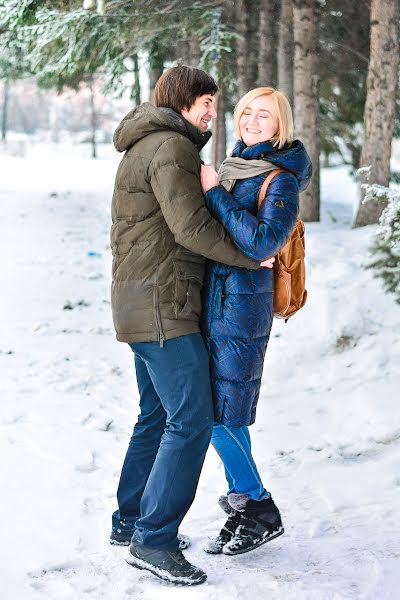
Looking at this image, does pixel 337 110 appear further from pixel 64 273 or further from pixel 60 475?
pixel 60 475

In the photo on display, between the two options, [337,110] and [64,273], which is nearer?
[64,273]

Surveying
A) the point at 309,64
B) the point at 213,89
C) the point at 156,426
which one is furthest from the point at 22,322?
the point at 309,64

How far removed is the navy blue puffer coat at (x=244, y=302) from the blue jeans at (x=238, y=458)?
12cm

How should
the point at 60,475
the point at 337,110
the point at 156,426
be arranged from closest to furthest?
the point at 156,426, the point at 60,475, the point at 337,110

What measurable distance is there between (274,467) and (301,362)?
1.96 metres

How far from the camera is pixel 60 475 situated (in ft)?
15.2

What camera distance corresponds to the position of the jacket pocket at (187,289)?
10.8 feet

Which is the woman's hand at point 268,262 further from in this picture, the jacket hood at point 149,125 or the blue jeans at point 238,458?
the blue jeans at point 238,458

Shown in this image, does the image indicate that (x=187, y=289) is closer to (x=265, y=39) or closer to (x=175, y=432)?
(x=175, y=432)

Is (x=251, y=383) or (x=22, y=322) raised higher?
(x=251, y=383)

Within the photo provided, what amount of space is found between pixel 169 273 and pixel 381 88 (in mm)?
8279

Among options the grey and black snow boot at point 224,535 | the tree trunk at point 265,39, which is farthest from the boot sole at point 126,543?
the tree trunk at point 265,39

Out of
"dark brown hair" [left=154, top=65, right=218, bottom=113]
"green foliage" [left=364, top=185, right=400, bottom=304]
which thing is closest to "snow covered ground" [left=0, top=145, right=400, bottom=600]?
"green foliage" [left=364, top=185, right=400, bottom=304]

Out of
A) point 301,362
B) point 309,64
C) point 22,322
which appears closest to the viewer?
point 301,362
